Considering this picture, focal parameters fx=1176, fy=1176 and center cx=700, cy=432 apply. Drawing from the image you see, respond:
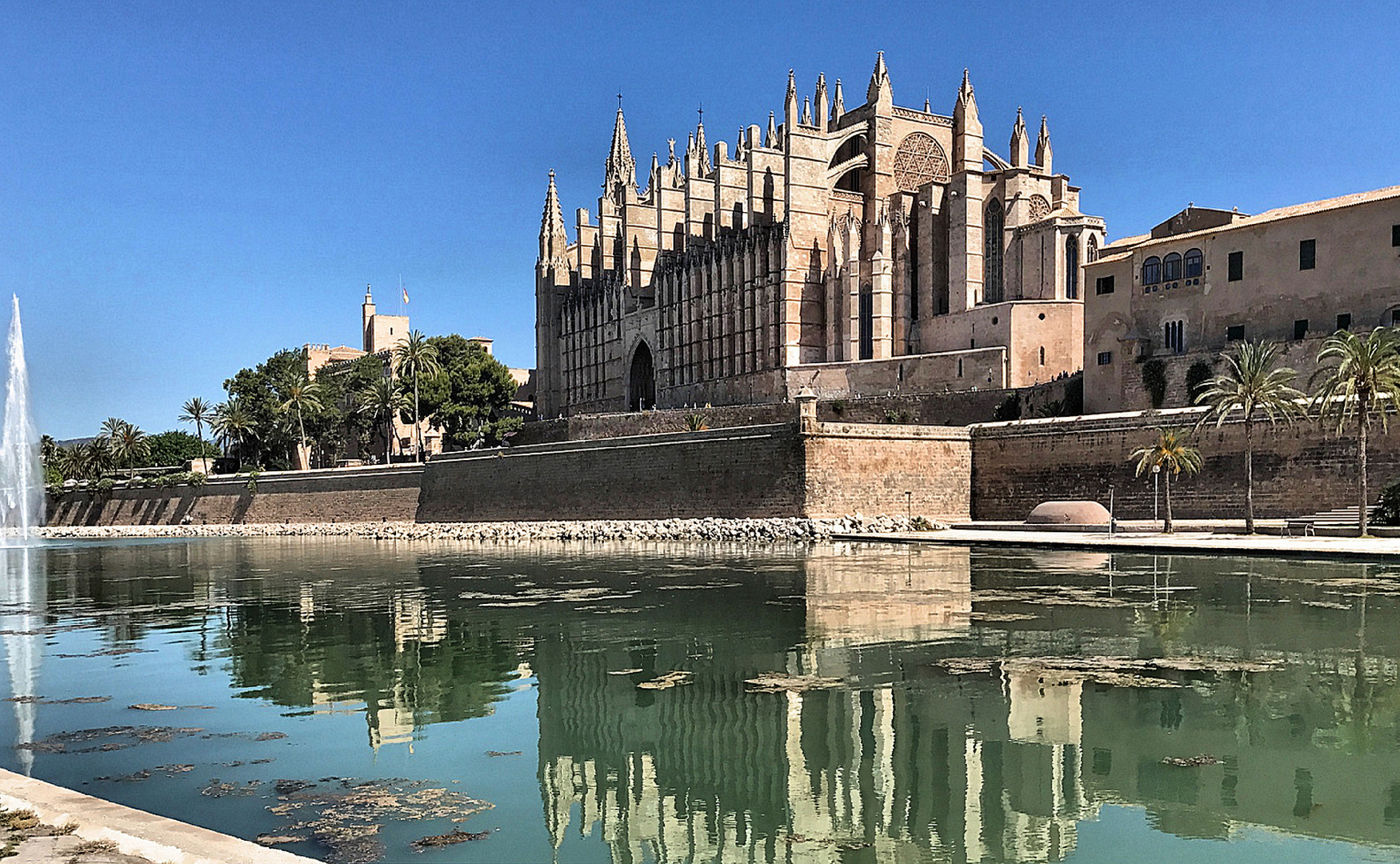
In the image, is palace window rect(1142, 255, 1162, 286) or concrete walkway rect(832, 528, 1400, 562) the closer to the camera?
concrete walkway rect(832, 528, 1400, 562)

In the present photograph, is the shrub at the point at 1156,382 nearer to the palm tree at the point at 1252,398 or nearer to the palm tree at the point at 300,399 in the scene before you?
the palm tree at the point at 1252,398

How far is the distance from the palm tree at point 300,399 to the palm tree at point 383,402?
2638mm

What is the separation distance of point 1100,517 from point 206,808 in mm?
28373

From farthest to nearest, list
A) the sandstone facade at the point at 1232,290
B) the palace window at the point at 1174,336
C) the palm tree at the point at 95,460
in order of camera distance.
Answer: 1. the palm tree at the point at 95,460
2. the palace window at the point at 1174,336
3. the sandstone facade at the point at 1232,290

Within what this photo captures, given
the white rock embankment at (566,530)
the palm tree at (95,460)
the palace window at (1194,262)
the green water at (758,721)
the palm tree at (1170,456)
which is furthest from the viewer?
the palm tree at (95,460)

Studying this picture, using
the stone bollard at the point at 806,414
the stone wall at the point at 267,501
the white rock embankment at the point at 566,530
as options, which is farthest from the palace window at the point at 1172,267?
the stone wall at the point at 267,501

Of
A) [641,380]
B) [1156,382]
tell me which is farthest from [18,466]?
[1156,382]

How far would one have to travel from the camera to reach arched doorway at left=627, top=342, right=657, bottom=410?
2761 inches

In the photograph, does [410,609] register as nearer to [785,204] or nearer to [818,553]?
[818,553]

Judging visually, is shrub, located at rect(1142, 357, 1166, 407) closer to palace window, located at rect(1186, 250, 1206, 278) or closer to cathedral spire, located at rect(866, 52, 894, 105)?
palace window, located at rect(1186, 250, 1206, 278)

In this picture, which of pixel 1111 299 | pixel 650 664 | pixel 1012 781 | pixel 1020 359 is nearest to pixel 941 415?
pixel 1020 359

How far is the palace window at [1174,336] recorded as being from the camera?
37219 mm

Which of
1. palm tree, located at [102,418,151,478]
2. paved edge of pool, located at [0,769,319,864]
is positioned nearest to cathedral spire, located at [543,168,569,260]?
palm tree, located at [102,418,151,478]

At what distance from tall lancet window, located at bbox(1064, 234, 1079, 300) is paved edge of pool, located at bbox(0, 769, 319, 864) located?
148 ft
